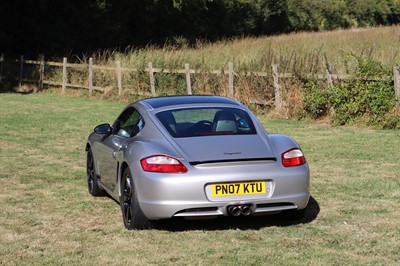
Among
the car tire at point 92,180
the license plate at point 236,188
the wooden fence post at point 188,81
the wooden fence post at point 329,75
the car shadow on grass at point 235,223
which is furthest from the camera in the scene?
the wooden fence post at point 188,81

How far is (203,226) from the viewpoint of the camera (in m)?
7.73

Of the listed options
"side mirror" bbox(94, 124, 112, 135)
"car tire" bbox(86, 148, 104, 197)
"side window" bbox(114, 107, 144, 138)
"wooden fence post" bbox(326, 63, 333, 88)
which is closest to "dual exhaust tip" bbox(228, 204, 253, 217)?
"side window" bbox(114, 107, 144, 138)

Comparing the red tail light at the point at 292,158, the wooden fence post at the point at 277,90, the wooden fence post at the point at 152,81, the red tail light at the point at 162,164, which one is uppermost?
the red tail light at the point at 292,158

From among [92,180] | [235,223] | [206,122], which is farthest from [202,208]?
[92,180]

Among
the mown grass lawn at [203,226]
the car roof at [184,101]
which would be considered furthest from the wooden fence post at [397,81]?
the car roof at [184,101]

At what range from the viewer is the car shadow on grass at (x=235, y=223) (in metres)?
7.66

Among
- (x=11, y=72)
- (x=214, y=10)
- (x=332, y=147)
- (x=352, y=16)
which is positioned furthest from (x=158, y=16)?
(x=332, y=147)

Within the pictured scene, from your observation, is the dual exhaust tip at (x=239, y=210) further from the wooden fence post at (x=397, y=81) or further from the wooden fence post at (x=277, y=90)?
the wooden fence post at (x=277, y=90)

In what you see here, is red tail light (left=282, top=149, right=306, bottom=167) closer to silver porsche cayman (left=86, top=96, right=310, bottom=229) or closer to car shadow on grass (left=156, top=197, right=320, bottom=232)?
silver porsche cayman (left=86, top=96, right=310, bottom=229)

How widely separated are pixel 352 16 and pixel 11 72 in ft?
161

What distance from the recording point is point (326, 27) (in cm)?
7544

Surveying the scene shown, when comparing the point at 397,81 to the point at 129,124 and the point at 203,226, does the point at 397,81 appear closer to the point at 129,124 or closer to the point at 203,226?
the point at 129,124

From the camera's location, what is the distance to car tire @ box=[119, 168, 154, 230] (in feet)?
24.3

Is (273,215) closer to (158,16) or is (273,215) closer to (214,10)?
(158,16)
